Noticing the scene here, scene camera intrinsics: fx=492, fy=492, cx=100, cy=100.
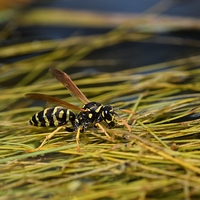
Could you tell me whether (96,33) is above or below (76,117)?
above

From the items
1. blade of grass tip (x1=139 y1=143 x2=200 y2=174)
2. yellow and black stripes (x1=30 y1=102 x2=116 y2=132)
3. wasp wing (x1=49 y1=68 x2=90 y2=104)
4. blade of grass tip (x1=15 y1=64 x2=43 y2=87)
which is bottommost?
blade of grass tip (x1=139 y1=143 x2=200 y2=174)

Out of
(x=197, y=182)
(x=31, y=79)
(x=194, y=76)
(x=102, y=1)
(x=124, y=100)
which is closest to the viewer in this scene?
(x=197, y=182)

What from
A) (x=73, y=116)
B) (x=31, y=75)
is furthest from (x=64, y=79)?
(x=31, y=75)

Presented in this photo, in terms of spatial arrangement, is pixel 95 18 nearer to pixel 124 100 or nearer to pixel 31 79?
pixel 31 79

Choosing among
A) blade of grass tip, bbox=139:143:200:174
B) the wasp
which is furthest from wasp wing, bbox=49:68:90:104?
blade of grass tip, bbox=139:143:200:174

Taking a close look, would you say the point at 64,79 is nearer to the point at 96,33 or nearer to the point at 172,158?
the point at 172,158

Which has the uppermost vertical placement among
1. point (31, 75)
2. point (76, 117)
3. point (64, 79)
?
point (31, 75)

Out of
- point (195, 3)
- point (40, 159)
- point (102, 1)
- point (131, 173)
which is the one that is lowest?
point (131, 173)

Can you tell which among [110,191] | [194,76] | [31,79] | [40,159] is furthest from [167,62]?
[110,191]

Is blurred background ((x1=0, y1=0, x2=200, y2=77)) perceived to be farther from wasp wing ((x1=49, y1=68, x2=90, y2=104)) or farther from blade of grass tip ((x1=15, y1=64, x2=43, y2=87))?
wasp wing ((x1=49, y1=68, x2=90, y2=104))
